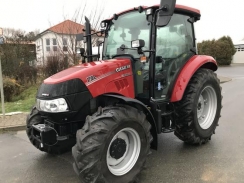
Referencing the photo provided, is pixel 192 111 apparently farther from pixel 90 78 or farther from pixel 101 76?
pixel 90 78

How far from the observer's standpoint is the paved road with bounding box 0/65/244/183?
3328mm

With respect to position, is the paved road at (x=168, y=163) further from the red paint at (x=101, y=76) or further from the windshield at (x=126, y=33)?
the windshield at (x=126, y=33)

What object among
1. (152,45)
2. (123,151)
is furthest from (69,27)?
(123,151)

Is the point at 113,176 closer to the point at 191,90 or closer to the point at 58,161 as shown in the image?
the point at 58,161

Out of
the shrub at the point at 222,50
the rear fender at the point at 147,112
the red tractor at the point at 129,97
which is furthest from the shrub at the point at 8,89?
the shrub at the point at 222,50

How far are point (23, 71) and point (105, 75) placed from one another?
11.9 m

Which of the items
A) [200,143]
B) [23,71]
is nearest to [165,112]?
[200,143]

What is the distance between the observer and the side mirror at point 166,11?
9.80 ft

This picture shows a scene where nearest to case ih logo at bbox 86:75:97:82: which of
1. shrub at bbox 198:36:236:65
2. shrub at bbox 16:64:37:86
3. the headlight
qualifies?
the headlight

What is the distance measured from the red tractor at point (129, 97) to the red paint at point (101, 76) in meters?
0.01

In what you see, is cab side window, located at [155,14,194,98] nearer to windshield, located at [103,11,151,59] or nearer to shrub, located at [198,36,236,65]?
windshield, located at [103,11,151,59]

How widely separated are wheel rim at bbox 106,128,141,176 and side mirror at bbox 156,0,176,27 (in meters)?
1.36

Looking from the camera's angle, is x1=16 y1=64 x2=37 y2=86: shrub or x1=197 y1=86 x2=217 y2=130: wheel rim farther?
x1=16 y1=64 x2=37 y2=86: shrub

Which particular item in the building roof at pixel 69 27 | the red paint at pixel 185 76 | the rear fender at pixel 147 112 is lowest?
the rear fender at pixel 147 112
